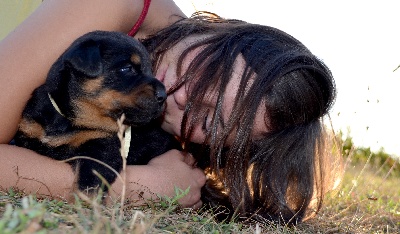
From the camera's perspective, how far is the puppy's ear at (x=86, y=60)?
9.06ft

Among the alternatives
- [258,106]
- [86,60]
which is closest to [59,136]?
[86,60]

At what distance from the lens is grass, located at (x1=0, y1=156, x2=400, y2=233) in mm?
1627

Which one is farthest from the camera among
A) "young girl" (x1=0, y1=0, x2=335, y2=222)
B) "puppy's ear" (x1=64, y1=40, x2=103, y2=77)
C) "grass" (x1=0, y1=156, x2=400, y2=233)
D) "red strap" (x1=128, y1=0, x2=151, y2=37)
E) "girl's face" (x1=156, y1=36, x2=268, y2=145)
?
"red strap" (x1=128, y1=0, x2=151, y2=37)

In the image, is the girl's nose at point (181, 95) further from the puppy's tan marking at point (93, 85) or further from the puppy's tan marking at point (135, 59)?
the puppy's tan marking at point (93, 85)

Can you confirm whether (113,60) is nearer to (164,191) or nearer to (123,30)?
(123,30)

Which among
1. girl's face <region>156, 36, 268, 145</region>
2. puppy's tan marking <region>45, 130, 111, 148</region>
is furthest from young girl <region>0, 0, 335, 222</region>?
puppy's tan marking <region>45, 130, 111, 148</region>

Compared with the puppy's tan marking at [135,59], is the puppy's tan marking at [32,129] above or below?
below

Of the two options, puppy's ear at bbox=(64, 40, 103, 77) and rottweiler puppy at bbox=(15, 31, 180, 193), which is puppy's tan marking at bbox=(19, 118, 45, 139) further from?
puppy's ear at bbox=(64, 40, 103, 77)

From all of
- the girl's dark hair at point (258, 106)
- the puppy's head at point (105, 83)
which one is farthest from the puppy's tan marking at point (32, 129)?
the girl's dark hair at point (258, 106)

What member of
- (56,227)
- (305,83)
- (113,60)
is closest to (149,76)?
(113,60)

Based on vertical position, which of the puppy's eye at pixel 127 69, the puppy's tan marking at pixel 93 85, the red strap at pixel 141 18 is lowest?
the puppy's tan marking at pixel 93 85

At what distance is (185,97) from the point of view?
3.21 metres

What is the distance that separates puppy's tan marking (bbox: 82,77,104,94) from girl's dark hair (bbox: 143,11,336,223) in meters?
0.48

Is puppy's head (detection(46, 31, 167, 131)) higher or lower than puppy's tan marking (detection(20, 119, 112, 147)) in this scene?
higher
